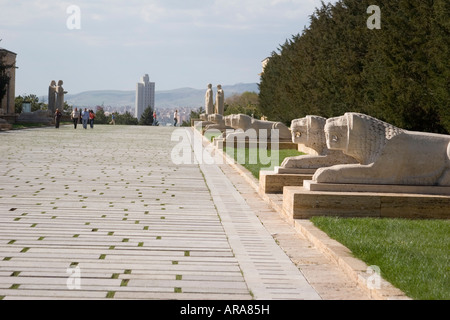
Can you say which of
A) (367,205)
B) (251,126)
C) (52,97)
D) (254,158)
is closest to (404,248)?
(367,205)

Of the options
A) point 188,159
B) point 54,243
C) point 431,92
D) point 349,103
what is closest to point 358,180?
point 54,243

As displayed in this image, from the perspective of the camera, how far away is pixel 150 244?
26.1 ft

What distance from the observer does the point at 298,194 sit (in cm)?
952

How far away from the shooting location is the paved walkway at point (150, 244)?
606 cm

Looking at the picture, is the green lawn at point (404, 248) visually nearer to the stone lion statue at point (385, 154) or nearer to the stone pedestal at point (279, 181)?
the stone lion statue at point (385, 154)

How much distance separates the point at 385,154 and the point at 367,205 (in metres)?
0.85

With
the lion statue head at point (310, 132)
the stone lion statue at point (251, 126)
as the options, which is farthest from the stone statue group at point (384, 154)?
the stone lion statue at point (251, 126)

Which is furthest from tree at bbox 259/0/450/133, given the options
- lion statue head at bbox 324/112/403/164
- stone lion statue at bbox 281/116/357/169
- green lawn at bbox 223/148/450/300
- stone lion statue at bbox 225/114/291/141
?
green lawn at bbox 223/148/450/300

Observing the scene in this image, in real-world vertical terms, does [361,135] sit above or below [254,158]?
above

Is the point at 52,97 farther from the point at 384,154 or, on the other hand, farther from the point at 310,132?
the point at 384,154

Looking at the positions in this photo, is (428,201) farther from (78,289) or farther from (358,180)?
(78,289)

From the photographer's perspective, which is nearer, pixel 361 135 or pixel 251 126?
pixel 361 135

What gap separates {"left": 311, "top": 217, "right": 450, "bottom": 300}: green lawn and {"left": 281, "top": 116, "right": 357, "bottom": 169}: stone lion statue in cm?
317

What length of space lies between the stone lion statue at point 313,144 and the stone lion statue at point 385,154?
2.15m
